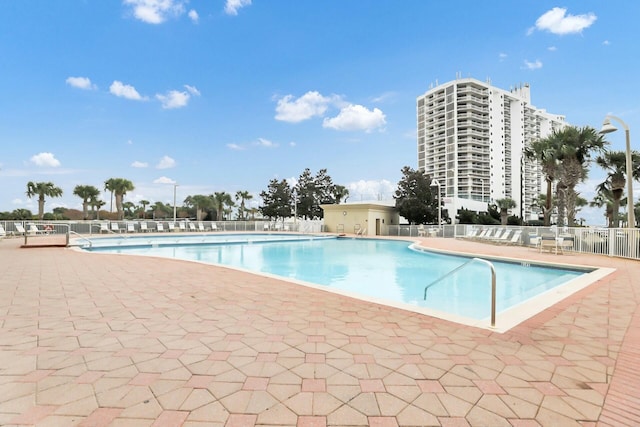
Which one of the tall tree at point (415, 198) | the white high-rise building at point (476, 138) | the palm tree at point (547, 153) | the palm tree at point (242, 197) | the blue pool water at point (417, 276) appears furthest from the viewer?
the white high-rise building at point (476, 138)

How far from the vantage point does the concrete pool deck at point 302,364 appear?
1611 millimetres

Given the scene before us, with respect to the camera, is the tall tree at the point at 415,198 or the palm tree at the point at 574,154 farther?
the tall tree at the point at 415,198

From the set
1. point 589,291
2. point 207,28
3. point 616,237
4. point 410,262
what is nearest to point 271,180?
point 207,28

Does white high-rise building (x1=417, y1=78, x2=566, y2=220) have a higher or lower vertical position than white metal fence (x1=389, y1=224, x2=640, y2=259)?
higher

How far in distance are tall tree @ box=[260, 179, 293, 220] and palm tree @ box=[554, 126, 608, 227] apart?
26990 mm

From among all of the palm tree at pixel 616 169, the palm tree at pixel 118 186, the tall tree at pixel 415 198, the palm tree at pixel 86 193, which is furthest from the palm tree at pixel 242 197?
the palm tree at pixel 616 169

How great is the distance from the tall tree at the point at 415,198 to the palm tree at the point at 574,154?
1070 centimetres

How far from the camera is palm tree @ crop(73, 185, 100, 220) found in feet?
109

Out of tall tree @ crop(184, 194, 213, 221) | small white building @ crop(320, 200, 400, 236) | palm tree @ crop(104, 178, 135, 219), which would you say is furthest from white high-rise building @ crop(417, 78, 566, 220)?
palm tree @ crop(104, 178, 135, 219)

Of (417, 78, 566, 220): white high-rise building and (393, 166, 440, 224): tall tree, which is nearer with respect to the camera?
(393, 166, 440, 224): tall tree

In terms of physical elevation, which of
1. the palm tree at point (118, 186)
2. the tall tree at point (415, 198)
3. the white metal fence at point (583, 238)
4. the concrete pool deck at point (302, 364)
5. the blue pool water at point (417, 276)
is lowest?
the blue pool water at point (417, 276)

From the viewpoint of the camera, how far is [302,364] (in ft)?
7.12

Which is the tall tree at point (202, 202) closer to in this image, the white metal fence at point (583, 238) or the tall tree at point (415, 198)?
the tall tree at point (415, 198)

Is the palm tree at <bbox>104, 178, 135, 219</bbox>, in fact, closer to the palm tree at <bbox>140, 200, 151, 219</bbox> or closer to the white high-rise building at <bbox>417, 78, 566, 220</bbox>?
the palm tree at <bbox>140, 200, 151, 219</bbox>
